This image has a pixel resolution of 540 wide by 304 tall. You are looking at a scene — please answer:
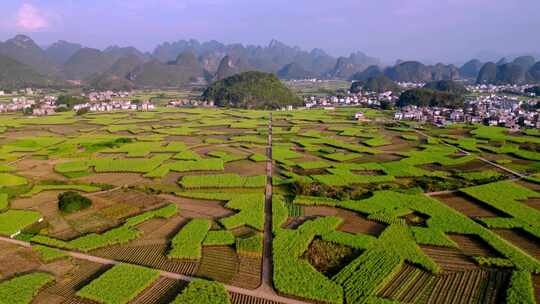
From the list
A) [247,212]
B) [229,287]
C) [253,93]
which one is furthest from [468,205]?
[253,93]

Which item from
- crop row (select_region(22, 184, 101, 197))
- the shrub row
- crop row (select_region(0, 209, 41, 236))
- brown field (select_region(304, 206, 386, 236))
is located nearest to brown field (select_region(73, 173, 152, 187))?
crop row (select_region(22, 184, 101, 197))

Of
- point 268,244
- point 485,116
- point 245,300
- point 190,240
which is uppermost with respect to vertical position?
point 485,116

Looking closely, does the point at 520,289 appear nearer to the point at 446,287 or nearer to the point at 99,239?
the point at 446,287

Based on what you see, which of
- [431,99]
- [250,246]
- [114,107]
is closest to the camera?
[250,246]

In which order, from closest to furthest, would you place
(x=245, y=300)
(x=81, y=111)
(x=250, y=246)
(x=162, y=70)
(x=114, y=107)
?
1. (x=245, y=300)
2. (x=250, y=246)
3. (x=81, y=111)
4. (x=114, y=107)
5. (x=162, y=70)

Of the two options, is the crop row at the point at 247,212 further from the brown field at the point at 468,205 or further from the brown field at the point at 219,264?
the brown field at the point at 468,205

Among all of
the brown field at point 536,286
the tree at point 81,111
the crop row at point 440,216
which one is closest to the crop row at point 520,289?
the brown field at point 536,286

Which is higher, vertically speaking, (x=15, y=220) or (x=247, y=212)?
(x=247, y=212)

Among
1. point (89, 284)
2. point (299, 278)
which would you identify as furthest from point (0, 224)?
point (299, 278)
